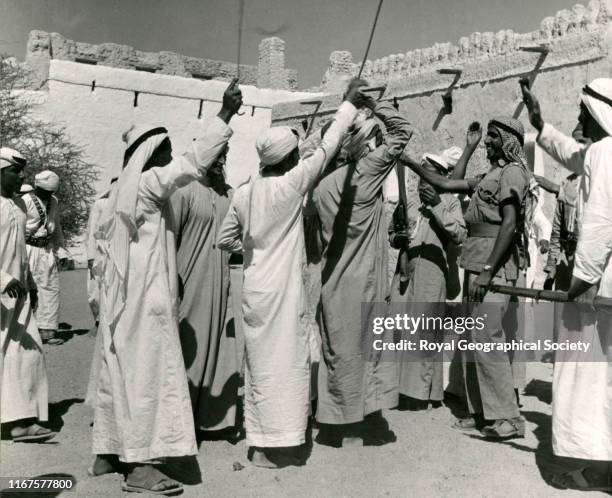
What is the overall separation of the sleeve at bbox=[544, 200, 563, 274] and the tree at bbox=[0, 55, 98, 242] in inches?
465

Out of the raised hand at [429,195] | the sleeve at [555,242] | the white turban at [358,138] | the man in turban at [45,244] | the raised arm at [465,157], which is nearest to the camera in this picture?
the white turban at [358,138]

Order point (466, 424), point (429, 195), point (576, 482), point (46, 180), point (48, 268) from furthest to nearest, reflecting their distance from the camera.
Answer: point (48, 268)
point (46, 180)
point (429, 195)
point (466, 424)
point (576, 482)

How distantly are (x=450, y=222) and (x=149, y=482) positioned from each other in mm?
2806

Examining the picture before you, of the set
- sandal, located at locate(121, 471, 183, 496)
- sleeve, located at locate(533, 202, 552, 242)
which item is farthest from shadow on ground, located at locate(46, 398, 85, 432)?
sleeve, located at locate(533, 202, 552, 242)

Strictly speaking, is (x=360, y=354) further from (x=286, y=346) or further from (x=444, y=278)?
(x=444, y=278)

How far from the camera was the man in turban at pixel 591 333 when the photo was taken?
3.35 meters

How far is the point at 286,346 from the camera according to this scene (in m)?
3.85

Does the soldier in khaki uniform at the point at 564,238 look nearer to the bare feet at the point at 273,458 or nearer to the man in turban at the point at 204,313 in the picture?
the bare feet at the point at 273,458

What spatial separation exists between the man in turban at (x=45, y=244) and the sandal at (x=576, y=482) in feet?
18.6

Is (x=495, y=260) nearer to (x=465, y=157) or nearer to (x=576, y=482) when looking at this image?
(x=465, y=157)

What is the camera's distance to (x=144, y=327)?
3502mm

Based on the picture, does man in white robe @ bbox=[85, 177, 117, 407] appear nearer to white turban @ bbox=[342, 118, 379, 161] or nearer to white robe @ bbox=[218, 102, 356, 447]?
white robe @ bbox=[218, 102, 356, 447]

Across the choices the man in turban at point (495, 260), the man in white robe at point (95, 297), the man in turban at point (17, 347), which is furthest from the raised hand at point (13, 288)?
the man in turban at point (495, 260)

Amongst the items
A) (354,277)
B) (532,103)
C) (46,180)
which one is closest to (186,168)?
(354,277)
